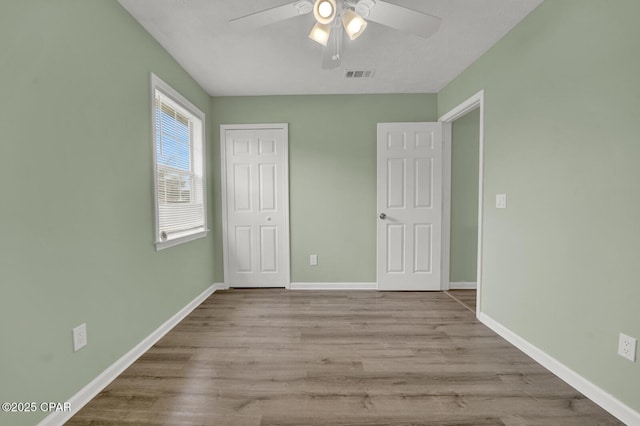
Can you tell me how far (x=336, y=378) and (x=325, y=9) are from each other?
2144 mm

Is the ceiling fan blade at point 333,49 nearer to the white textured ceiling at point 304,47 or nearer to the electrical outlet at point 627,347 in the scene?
the white textured ceiling at point 304,47

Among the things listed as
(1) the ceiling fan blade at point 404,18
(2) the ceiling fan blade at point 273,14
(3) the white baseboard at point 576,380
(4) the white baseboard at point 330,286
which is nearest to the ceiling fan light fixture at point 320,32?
(2) the ceiling fan blade at point 273,14

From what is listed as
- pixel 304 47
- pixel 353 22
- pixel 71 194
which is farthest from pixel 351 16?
pixel 71 194

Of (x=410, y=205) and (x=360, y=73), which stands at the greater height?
(x=360, y=73)

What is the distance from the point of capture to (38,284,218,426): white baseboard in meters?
1.40

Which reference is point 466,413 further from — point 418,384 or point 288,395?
point 288,395

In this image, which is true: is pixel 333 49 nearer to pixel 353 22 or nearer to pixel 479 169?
pixel 353 22

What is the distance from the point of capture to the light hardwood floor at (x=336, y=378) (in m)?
1.47

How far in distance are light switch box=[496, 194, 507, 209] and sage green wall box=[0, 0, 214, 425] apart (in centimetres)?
288

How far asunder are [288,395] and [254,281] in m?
2.06

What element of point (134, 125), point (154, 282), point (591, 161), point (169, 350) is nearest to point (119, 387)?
point (169, 350)

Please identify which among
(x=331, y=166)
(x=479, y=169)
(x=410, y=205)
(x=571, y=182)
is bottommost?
(x=410, y=205)

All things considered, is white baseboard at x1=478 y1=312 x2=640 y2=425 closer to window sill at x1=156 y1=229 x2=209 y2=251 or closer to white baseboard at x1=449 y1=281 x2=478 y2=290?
white baseboard at x1=449 y1=281 x2=478 y2=290

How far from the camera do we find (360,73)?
286 centimetres
